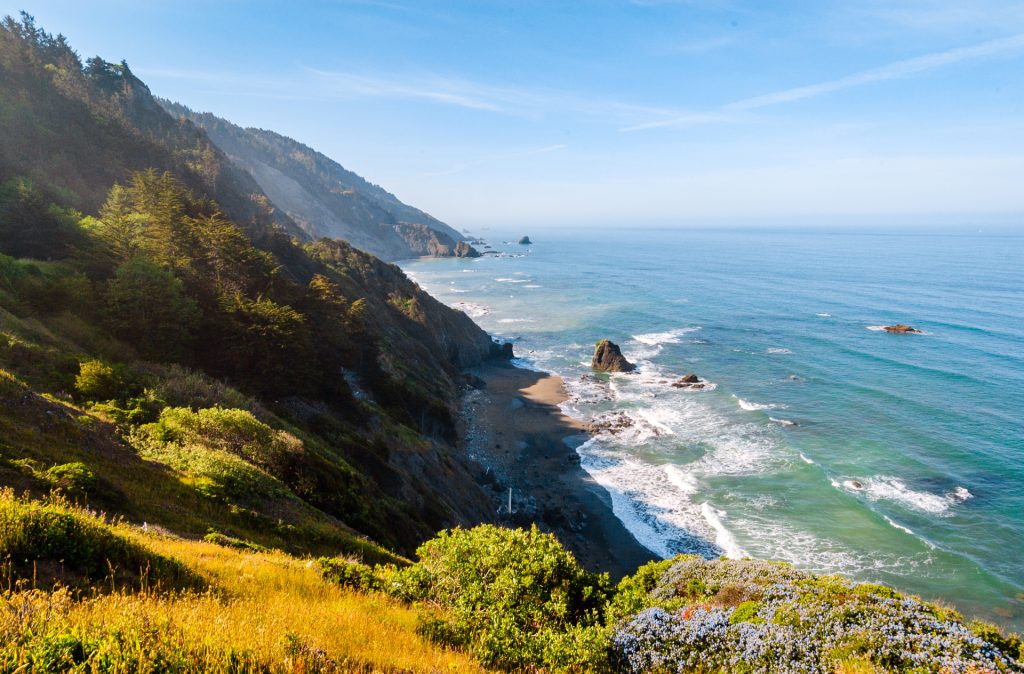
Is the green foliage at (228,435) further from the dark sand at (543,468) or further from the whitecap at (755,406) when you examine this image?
the whitecap at (755,406)

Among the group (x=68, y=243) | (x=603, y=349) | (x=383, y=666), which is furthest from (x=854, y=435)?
(x=68, y=243)

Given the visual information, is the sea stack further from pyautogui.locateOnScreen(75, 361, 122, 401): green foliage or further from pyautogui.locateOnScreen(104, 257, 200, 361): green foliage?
pyautogui.locateOnScreen(75, 361, 122, 401): green foliage

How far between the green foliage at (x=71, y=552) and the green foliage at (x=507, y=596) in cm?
442

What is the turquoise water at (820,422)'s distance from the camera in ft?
98.2

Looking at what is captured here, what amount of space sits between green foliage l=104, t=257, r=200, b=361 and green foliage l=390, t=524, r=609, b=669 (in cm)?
1859

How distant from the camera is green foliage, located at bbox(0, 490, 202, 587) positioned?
20.6 ft

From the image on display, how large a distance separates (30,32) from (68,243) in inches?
2715

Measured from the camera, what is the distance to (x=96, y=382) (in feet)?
52.5

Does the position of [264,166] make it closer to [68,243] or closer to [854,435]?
[68,243]

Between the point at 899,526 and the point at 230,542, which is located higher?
the point at 230,542

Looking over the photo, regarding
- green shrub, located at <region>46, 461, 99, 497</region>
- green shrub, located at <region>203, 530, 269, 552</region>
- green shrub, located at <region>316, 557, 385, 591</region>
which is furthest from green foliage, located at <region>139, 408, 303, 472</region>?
green shrub, located at <region>316, 557, 385, 591</region>

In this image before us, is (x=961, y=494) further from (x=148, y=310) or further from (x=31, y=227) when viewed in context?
(x=31, y=227)

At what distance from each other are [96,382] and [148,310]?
24.9 ft

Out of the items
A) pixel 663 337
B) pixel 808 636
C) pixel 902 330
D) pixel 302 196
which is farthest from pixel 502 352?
pixel 302 196
